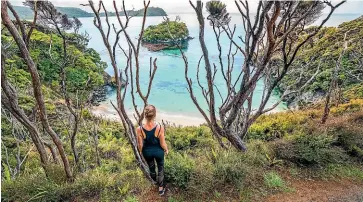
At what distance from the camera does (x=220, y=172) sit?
452 centimetres

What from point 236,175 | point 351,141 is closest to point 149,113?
point 236,175

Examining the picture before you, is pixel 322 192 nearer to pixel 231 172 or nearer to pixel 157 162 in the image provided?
pixel 231 172

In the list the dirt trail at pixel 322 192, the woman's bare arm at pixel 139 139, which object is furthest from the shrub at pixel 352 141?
the woman's bare arm at pixel 139 139

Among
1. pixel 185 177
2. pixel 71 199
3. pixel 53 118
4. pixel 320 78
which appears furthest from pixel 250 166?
pixel 320 78

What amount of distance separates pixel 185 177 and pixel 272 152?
200 cm

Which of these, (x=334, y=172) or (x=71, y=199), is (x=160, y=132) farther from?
(x=334, y=172)

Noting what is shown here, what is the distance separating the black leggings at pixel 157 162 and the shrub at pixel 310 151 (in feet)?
8.34

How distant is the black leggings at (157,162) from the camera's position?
12.9ft

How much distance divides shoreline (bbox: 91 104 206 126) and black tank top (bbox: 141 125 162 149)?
1415cm

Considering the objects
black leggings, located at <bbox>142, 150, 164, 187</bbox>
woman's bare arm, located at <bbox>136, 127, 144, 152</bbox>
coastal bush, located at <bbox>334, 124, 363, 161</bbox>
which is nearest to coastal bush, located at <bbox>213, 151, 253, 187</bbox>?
black leggings, located at <bbox>142, 150, 164, 187</bbox>

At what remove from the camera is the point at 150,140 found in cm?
383

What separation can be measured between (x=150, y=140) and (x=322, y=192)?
3048 millimetres

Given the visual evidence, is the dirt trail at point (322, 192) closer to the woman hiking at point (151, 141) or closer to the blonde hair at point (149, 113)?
the woman hiking at point (151, 141)

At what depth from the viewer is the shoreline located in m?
18.4
